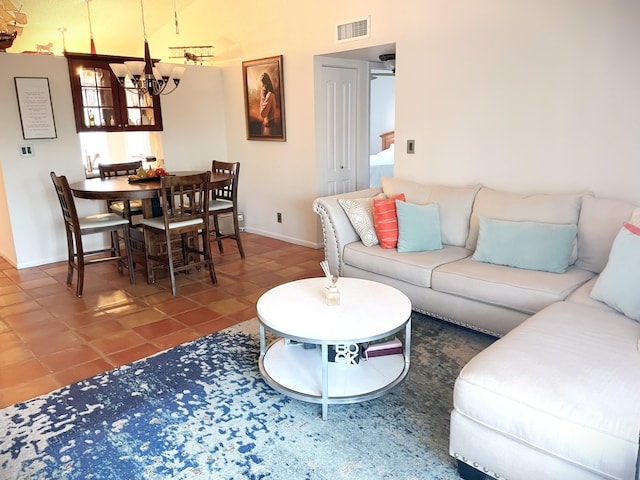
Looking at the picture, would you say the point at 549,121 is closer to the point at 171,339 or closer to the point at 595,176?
the point at 595,176

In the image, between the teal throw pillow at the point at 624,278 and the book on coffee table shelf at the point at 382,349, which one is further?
the book on coffee table shelf at the point at 382,349

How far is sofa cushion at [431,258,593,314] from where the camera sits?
2670 millimetres

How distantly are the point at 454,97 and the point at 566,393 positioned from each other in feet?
9.17

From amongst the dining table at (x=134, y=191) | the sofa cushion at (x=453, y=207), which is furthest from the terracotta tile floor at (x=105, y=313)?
the sofa cushion at (x=453, y=207)

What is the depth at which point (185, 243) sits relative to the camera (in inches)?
176

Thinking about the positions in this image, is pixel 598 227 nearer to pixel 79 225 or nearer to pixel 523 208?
pixel 523 208

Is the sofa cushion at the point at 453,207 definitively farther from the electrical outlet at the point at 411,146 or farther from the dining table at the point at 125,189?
the dining table at the point at 125,189

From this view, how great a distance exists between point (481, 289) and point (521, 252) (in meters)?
0.39

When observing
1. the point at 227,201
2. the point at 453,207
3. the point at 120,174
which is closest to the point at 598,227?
the point at 453,207

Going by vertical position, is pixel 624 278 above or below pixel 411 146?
below

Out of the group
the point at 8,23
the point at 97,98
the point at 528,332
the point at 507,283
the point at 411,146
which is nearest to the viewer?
the point at 528,332

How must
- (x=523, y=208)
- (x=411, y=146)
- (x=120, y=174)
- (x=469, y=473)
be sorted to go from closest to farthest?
(x=469, y=473), (x=523, y=208), (x=411, y=146), (x=120, y=174)

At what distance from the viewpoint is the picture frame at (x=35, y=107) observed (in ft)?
15.1

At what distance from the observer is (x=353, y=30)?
4.42 metres
